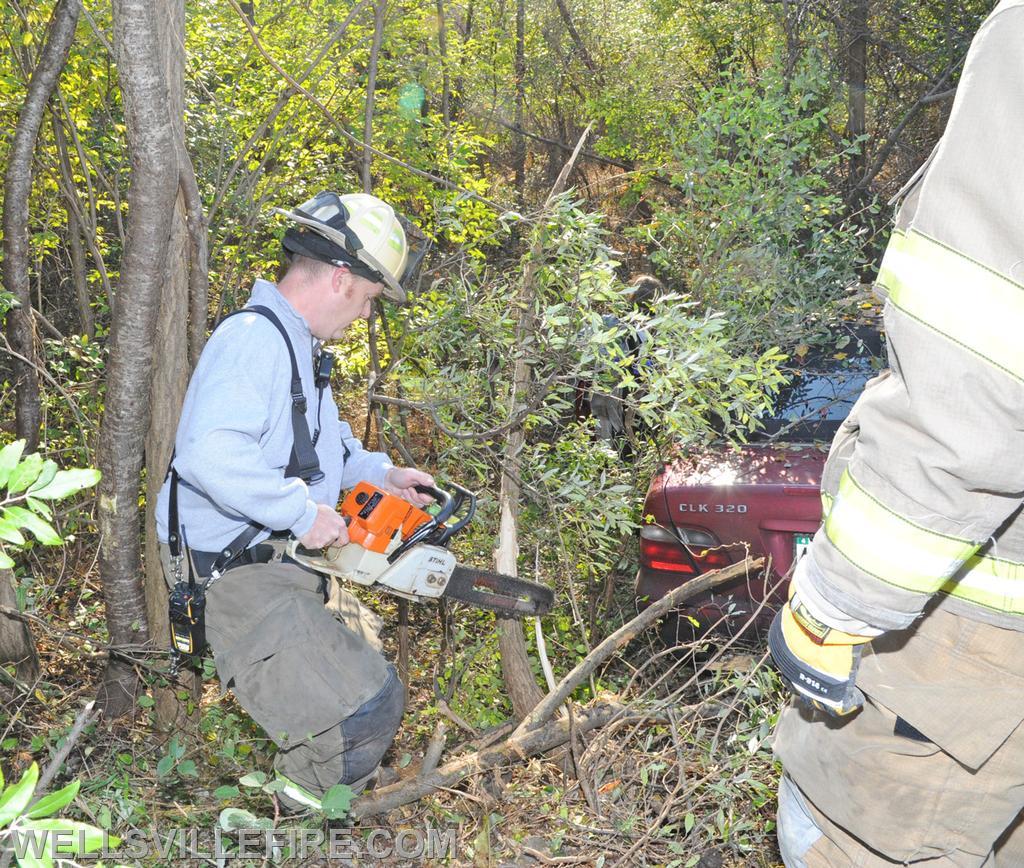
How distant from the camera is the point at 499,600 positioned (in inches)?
142

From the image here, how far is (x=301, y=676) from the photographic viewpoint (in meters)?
2.92

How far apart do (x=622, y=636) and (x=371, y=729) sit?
3.92 ft

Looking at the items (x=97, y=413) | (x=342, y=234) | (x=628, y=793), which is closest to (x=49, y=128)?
(x=97, y=413)

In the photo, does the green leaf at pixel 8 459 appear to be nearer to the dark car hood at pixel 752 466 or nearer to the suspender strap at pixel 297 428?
the suspender strap at pixel 297 428

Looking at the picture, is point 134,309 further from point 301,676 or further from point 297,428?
point 301,676

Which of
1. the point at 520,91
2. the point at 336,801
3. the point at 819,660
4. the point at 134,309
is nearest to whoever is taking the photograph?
the point at 819,660

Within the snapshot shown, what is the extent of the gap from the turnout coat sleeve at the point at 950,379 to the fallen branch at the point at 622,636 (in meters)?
2.07

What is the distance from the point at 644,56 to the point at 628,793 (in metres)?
10.4

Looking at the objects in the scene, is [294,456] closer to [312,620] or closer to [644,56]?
[312,620]

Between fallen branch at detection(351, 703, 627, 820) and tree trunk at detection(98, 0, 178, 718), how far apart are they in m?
1.20

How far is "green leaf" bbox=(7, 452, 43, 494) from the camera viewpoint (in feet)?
3.95

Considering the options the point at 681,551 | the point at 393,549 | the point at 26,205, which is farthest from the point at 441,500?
the point at 26,205

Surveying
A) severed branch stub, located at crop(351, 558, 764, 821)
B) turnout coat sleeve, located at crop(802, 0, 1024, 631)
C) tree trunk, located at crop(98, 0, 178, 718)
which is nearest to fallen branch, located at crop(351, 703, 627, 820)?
severed branch stub, located at crop(351, 558, 764, 821)

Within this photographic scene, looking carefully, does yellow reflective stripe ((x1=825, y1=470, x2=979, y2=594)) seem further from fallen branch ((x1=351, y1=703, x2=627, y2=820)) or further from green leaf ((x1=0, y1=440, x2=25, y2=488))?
fallen branch ((x1=351, y1=703, x2=627, y2=820))
